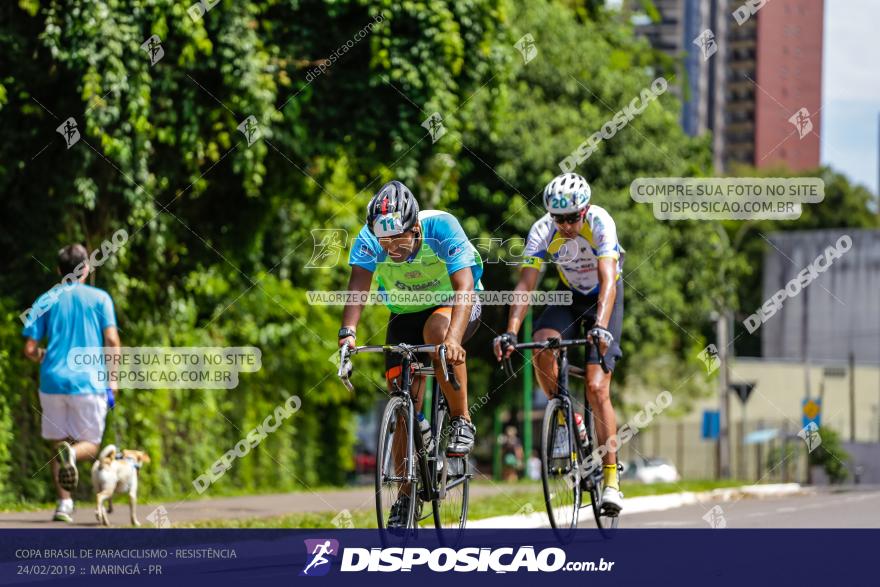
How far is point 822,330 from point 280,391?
43.5 metres

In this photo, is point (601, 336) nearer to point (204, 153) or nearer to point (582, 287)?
point (582, 287)

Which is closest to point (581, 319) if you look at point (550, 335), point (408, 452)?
point (550, 335)

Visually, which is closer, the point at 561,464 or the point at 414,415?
the point at 414,415

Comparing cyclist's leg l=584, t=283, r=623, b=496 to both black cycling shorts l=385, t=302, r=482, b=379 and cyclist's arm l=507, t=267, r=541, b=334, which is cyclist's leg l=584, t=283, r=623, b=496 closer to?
cyclist's arm l=507, t=267, r=541, b=334

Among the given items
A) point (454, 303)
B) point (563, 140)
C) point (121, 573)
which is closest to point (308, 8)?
point (454, 303)

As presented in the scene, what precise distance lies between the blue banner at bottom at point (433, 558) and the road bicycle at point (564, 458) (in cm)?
17

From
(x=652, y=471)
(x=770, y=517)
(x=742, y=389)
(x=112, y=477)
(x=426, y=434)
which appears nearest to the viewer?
(x=426, y=434)

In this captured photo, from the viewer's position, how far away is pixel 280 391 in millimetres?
21688

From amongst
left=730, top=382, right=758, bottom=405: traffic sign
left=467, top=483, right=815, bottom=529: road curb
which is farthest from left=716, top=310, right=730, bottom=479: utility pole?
left=467, top=483, right=815, bottom=529: road curb

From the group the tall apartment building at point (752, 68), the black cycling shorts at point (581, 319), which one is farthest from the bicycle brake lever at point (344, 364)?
the tall apartment building at point (752, 68)

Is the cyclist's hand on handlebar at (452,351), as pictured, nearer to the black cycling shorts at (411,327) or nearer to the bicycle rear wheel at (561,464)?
the black cycling shorts at (411,327)

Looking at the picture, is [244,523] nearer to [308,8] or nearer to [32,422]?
[32,422]

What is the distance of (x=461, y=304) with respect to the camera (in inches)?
308

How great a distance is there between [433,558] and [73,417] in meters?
3.60
